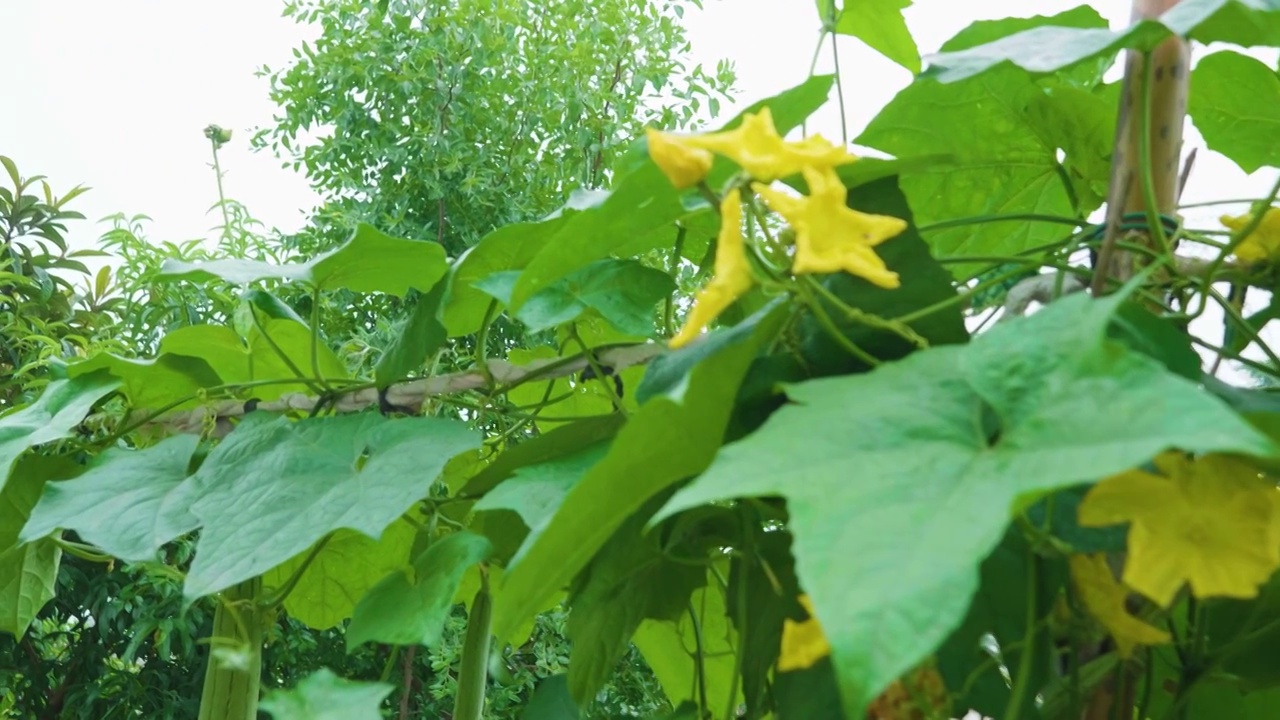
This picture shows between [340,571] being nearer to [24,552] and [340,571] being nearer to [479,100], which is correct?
[24,552]

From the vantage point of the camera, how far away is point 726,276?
0.90 ft

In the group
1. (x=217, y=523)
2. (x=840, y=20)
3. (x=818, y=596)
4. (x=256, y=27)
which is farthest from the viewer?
(x=256, y=27)

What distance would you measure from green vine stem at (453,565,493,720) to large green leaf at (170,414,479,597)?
0.36ft

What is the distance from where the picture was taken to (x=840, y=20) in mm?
516

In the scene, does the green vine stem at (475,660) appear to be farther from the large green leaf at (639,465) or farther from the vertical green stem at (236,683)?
the large green leaf at (639,465)

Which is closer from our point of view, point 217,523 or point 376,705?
point 376,705

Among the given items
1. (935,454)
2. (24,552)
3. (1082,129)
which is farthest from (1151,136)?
(24,552)

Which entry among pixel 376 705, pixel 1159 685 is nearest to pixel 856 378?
pixel 376 705

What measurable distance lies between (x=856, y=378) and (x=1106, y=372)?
0.06 meters

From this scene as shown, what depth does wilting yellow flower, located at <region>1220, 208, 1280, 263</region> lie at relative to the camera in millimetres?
398

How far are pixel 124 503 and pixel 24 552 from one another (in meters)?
0.22

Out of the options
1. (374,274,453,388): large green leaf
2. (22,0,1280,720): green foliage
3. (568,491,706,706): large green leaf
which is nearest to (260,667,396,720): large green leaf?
(22,0,1280,720): green foliage

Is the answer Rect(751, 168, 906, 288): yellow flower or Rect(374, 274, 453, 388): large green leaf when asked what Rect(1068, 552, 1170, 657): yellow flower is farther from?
Rect(374, 274, 453, 388): large green leaf

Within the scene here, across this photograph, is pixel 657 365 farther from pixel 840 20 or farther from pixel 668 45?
pixel 668 45
